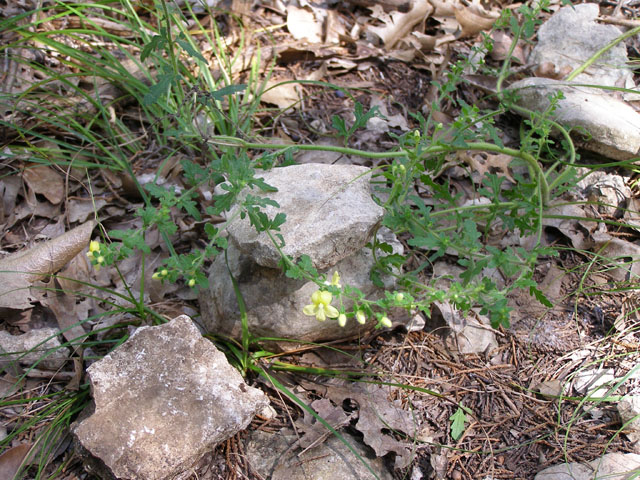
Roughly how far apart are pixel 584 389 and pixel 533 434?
→ 35 cm

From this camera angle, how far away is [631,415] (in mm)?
2242

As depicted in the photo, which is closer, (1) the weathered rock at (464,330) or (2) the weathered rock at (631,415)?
(2) the weathered rock at (631,415)

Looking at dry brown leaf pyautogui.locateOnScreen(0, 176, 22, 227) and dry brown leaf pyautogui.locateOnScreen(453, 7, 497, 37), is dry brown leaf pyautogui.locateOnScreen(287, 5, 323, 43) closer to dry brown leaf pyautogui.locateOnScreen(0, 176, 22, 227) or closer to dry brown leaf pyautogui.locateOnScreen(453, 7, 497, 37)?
dry brown leaf pyautogui.locateOnScreen(453, 7, 497, 37)

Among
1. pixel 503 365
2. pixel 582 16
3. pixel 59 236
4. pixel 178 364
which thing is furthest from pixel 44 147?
pixel 582 16

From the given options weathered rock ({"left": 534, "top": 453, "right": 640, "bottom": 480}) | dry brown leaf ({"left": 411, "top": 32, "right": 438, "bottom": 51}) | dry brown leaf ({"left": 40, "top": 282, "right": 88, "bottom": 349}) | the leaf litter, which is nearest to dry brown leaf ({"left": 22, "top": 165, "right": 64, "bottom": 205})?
the leaf litter

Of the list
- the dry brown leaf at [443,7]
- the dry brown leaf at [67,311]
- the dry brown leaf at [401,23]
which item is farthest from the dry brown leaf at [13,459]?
the dry brown leaf at [443,7]

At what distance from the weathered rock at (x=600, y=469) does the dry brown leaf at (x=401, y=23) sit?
3.07 m

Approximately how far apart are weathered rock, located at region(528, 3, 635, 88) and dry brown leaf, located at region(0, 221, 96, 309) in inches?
129

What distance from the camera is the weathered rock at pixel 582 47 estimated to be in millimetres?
3646

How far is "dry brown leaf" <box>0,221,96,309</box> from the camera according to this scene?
2604 mm

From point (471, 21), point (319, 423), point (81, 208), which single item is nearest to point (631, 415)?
point (319, 423)

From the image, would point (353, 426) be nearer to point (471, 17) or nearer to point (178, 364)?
point (178, 364)

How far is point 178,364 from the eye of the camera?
222 cm

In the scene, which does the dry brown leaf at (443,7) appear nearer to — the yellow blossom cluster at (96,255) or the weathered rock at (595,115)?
the weathered rock at (595,115)
